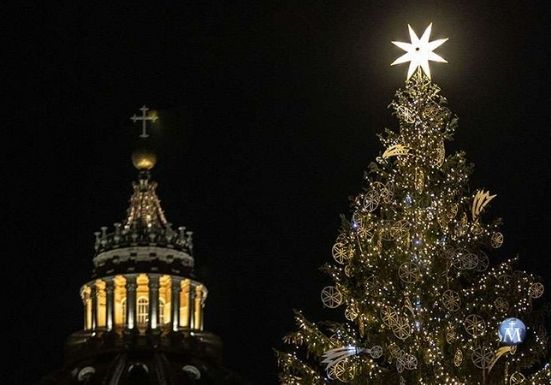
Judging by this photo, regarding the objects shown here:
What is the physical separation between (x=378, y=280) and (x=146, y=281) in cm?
5919

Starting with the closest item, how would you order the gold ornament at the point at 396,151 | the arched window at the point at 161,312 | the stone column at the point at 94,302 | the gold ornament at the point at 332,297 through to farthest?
the gold ornament at the point at 396,151 → the gold ornament at the point at 332,297 → the arched window at the point at 161,312 → the stone column at the point at 94,302

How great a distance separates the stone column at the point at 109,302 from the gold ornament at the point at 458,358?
60353 millimetres

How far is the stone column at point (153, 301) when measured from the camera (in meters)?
99.2

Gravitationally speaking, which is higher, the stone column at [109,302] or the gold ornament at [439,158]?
the stone column at [109,302]

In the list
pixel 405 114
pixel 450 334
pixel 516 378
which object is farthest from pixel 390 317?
pixel 405 114

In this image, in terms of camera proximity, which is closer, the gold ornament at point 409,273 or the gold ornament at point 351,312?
the gold ornament at point 409,273

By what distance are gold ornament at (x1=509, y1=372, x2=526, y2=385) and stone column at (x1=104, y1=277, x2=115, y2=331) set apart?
6017 cm

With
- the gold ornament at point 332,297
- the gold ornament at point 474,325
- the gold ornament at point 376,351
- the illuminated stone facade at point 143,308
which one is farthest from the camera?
the illuminated stone facade at point 143,308

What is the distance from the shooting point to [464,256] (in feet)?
133

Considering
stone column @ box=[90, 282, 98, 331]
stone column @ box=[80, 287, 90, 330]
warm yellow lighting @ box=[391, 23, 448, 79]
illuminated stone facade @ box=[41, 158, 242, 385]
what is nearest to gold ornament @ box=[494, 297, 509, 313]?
warm yellow lighting @ box=[391, 23, 448, 79]

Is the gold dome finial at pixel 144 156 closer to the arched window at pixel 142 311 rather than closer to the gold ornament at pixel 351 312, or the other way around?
the arched window at pixel 142 311

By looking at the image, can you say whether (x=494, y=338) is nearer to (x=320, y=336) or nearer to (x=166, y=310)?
(x=320, y=336)

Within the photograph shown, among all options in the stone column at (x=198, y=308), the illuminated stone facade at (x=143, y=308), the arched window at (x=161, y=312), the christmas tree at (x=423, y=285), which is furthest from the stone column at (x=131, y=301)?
the christmas tree at (x=423, y=285)

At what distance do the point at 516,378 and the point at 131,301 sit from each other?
6047 cm
